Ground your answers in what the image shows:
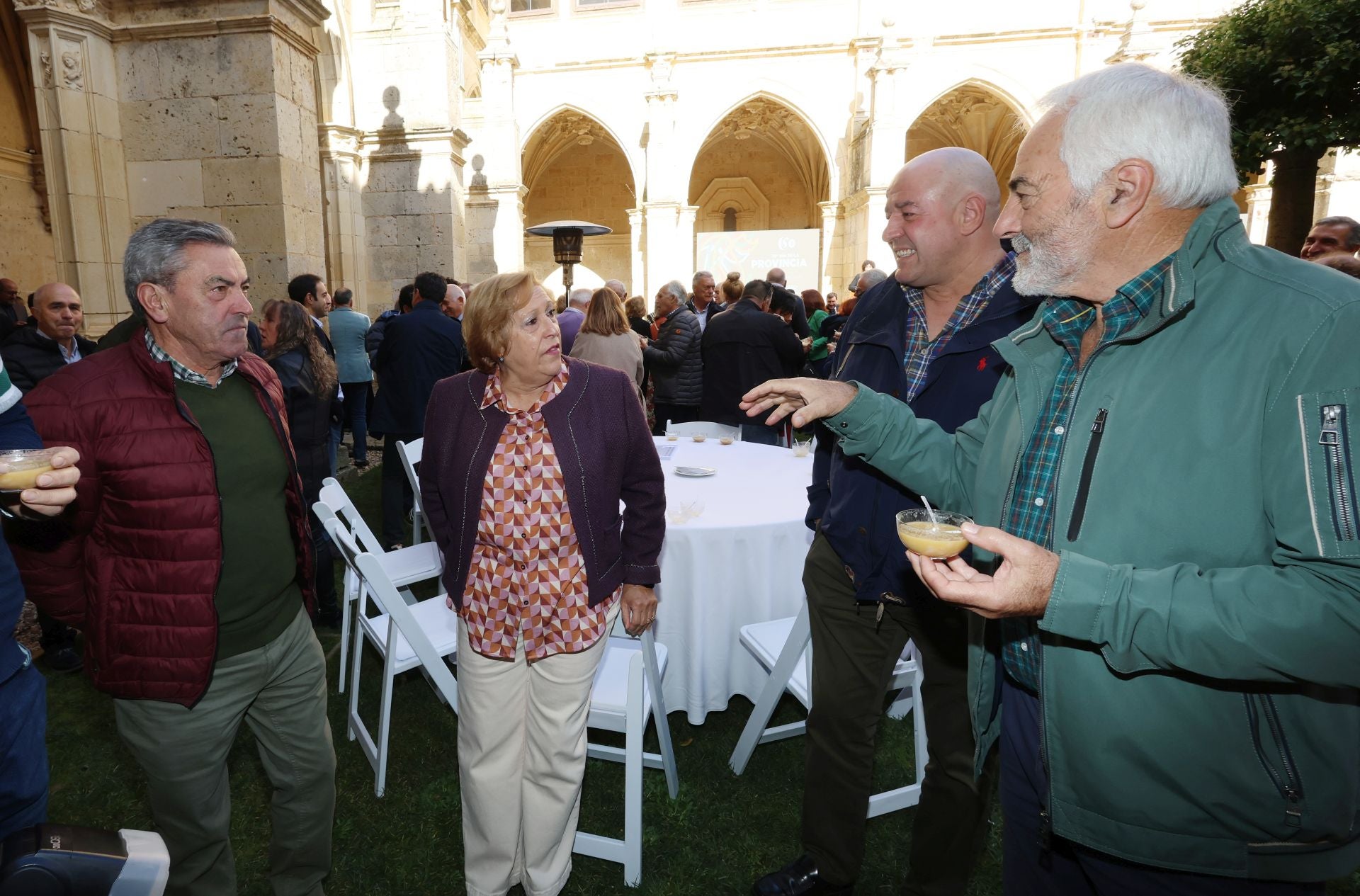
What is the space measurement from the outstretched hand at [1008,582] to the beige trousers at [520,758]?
1.40 metres

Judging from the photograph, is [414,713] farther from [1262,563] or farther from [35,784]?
[1262,563]

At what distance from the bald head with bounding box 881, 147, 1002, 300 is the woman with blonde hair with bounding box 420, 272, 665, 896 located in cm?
100

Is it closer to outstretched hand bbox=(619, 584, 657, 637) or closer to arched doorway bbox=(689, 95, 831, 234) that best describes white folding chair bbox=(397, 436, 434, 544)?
outstretched hand bbox=(619, 584, 657, 637)

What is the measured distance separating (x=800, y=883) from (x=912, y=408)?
1582 mm

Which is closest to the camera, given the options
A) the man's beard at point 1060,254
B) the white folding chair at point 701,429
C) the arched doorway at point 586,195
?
the man's beard at point 1060,254

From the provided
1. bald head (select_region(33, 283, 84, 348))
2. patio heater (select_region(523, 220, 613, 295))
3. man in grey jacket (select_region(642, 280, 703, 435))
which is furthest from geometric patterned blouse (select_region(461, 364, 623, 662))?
patio heater (select_region(523, 220, 613, 295))

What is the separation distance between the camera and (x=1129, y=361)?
3.85 ft

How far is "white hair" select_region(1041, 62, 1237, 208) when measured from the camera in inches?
46.2

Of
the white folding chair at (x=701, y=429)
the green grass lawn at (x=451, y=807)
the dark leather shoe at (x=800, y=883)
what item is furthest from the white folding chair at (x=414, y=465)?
the dark leather shoe at (x=800, y=883)

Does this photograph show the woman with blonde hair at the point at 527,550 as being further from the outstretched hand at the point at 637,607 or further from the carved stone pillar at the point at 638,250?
the carved stone pillar at the point at 638,250

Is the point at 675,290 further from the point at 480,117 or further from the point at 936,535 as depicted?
the point at 480,117

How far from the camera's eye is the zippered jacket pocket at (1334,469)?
921 millimetres

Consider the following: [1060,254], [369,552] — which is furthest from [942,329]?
[369,552]

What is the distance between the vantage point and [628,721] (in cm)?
241
